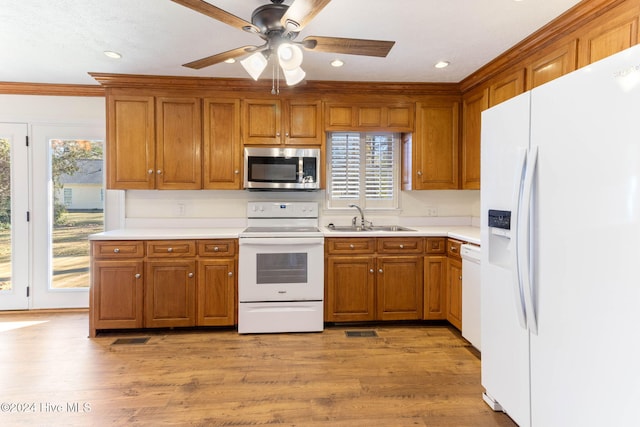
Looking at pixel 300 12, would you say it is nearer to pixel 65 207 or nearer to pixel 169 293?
pixel 169 293

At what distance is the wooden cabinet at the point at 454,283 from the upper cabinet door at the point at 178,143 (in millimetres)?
2508

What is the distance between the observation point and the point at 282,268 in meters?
2.99

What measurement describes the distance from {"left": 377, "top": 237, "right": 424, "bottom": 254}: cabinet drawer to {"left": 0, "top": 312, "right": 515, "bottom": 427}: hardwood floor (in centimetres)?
73

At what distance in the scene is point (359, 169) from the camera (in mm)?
3721

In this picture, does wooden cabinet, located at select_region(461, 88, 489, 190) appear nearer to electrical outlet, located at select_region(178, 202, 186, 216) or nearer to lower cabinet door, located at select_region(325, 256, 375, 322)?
lower cabinet door, located at select_region(325, 256, 375, 322)

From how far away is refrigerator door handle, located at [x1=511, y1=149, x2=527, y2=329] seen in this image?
A: 1.49 meters

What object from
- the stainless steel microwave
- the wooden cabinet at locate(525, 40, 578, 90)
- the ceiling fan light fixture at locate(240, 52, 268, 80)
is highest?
the wooden cabinet at locate(525, 40, 578, 90)

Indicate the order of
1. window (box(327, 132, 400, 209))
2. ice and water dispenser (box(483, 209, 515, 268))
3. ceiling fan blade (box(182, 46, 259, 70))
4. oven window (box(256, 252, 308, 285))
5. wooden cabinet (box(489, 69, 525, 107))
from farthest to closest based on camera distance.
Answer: window (box(327, 132, 400, 209)), oven window (box(256, 252, 308, 285)), wooden cabinet (box(489, 69, 525, 107)), ceiling fan blade (box(182, 46, 259, 70)), ice and water dispenser (box(483, 209, 515, 268))

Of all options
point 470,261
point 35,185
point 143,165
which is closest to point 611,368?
point 470,261

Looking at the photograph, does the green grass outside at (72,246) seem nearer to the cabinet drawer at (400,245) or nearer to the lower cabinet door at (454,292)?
the cabinet drawer at (400,245)

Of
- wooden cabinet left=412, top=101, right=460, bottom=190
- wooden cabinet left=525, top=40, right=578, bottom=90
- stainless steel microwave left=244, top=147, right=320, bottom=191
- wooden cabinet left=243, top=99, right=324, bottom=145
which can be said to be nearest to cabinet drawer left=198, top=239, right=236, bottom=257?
stainless steel microwave left=244, top=147, right=320, bottom=191

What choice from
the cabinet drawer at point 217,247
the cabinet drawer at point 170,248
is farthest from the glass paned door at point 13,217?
the cabinet drawer at point 217,247

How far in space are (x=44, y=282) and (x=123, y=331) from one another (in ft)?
4.22

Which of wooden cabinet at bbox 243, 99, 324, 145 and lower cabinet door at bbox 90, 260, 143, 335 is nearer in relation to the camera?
lower cabinet door at bbox 90, 260, 143, 335
